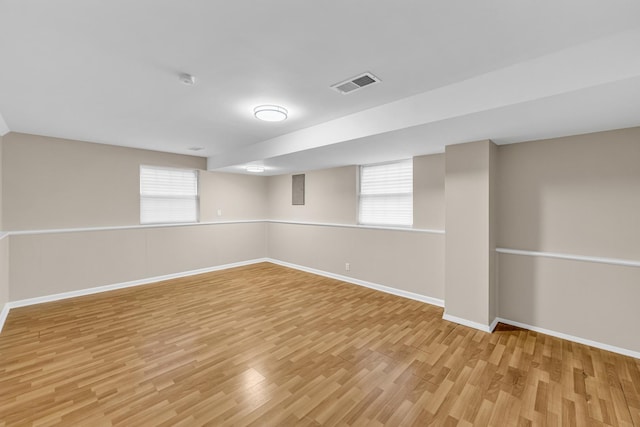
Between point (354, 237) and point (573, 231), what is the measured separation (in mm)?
2994

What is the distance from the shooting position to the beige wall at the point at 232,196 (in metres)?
5.89

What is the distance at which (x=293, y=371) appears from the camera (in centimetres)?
231

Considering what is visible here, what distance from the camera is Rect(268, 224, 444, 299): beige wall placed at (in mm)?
3969

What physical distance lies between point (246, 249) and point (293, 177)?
211 centimetres

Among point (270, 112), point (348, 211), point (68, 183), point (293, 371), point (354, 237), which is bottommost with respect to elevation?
point (293, 371)

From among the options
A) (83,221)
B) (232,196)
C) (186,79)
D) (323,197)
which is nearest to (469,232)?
(323,197)

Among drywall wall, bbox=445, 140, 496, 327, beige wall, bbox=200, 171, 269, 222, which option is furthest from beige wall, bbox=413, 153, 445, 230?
beige wall, bbox=200, 171, 269, 222

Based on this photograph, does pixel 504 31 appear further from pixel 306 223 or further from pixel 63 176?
pixel 63 176

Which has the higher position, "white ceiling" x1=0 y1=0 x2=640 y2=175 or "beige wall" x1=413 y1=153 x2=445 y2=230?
"white ceiling" x1=0 y1=0 x2=640 y2=175

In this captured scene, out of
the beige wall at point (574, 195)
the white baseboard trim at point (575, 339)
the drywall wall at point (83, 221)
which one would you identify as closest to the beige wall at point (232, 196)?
the drywall wall at point (83, 221)

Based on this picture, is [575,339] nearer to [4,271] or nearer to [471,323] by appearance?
[471,323]

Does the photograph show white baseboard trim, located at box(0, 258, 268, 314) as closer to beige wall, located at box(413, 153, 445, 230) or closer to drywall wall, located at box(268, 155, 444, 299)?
drywall wall, located at box(268, 155, 444, 299)

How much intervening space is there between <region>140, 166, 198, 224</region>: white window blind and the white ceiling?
1984 millimetres

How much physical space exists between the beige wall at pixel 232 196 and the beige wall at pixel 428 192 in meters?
4.10
